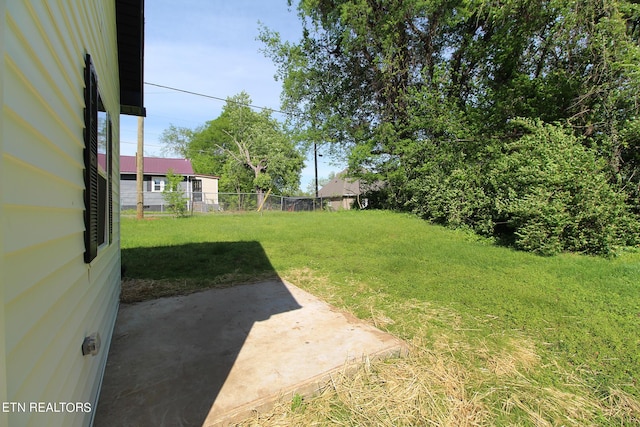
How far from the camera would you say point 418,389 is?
218 cm

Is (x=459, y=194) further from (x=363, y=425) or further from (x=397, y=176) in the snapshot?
(x=363, y=425)

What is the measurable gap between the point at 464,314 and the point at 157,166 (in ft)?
81.9

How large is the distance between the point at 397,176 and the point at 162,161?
18876 millimetres

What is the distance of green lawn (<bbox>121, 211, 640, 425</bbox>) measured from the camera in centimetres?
205

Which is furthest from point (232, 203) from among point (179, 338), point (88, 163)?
point (88, 163)

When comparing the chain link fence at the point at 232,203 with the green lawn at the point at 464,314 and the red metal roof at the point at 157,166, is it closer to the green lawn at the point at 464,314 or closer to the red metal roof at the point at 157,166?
the red metal roof at the point at 157,166

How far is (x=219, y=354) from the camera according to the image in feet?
8.21

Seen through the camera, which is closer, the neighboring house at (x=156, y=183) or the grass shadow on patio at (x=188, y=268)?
the grass shadow on patio at (x=188, y=268)

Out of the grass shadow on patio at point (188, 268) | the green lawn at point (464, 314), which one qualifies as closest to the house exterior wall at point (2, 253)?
the green lawn at point (464, 314)

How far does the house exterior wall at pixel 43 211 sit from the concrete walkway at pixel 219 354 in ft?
1.35

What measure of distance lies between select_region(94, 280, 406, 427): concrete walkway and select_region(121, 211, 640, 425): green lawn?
254 mm

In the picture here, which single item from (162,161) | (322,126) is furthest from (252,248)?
(162,161)

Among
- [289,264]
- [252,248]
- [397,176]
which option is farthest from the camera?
[397,176]

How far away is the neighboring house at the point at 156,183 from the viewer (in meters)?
20.1
